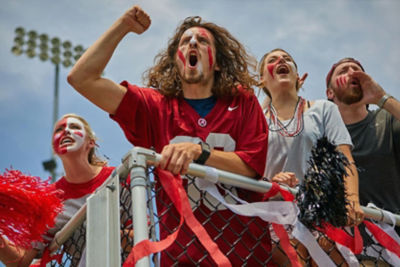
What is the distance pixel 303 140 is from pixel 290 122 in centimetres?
18

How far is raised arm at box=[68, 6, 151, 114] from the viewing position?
3.15m

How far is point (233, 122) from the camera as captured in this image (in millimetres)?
3363

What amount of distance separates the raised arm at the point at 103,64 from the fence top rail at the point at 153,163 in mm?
619

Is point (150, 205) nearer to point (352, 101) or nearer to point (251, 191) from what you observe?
point (251, 191)

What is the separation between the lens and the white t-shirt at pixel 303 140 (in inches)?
152

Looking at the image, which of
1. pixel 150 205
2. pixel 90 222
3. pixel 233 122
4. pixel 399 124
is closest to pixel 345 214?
pixel 233 122

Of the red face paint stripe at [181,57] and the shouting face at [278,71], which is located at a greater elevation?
the red face paint stripe at [181,57]

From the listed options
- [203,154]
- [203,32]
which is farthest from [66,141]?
[203,154]

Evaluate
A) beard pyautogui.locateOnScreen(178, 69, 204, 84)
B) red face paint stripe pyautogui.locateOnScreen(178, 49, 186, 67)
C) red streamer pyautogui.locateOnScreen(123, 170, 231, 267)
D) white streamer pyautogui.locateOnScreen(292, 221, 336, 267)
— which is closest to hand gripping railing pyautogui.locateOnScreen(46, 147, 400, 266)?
red streamer pyautogui.locateOnScreen(123, 170, 231, 267)

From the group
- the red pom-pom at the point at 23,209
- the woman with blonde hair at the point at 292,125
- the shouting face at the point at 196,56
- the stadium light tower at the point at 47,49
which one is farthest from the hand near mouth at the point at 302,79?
→ the stadium light tower at the point at 47,49

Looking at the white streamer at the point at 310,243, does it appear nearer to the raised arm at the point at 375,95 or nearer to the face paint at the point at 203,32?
the face paint at the point at 203,32

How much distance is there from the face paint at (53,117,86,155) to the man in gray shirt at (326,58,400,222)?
76.7 inches

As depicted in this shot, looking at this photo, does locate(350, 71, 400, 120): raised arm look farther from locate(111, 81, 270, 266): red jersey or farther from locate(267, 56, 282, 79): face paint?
locate(111, 81, 270, 266): red jersey

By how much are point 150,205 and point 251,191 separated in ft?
2.53
